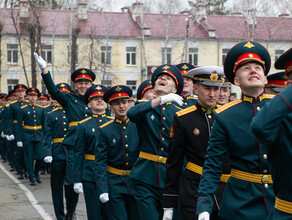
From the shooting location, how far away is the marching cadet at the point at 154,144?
5980mm

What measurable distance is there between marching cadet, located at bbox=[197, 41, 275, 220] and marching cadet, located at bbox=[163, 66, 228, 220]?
0.93m

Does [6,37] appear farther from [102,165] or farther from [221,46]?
[102,165]

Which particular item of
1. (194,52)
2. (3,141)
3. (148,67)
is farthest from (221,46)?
(3,141)

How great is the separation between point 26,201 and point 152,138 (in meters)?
5.59

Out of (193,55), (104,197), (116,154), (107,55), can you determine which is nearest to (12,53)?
(107,55)

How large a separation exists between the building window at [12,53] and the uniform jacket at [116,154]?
4174 cm

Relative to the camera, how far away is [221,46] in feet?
163

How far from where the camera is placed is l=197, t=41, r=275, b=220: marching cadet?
389 cm

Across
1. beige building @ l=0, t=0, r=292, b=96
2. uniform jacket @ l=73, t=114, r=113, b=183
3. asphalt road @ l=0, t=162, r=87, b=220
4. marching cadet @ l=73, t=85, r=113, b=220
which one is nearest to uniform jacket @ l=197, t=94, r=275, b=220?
marching cadet @ l=73, t=85, r=113, b=220

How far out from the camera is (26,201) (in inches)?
432

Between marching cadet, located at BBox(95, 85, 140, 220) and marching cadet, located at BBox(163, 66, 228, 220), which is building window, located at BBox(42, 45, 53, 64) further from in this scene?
marching cadet, located at BBox(163, 66, 228, 220)

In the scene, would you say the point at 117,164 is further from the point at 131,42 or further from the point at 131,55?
the point at 131,55

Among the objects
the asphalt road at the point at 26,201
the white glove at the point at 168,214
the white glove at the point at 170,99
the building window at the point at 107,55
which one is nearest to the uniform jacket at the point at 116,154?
the white glove at the point at 170,99

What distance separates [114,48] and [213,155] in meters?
44.6
